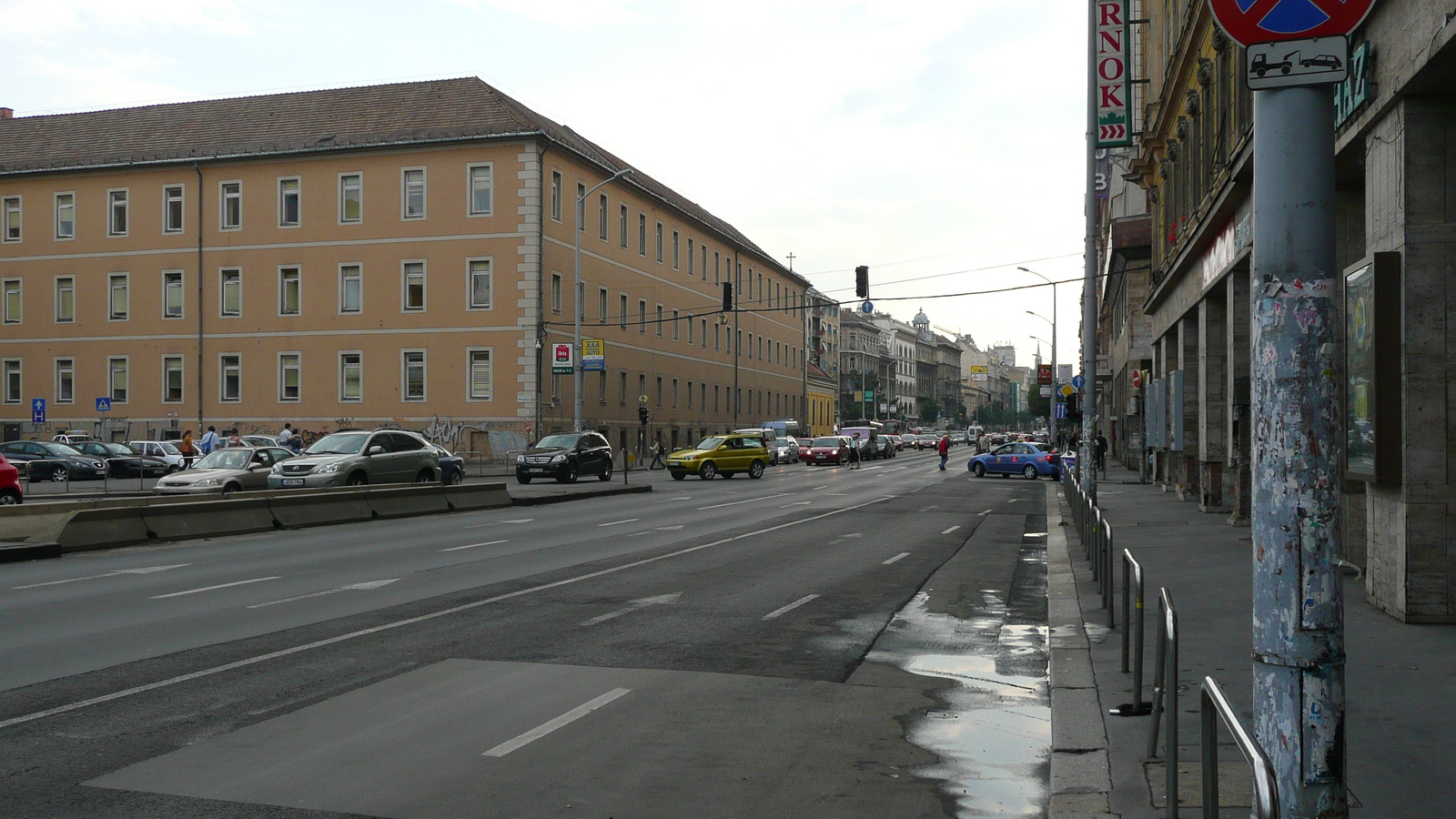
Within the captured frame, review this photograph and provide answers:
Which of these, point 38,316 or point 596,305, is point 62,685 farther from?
point 38,316

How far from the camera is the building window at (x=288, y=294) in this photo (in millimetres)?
53938

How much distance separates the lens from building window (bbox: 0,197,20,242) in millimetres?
57938

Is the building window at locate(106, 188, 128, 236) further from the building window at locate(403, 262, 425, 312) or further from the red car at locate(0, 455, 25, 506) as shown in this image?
the red car at locate(0, 455, 25, 506)

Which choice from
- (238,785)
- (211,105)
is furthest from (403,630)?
(211,105)

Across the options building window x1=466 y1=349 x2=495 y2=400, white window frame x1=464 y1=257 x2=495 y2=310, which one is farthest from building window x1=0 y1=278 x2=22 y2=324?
building window x1=466 y1=349 x2=495 y2=400

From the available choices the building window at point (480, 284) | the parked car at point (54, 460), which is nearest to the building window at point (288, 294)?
the building window at point (480, 284)

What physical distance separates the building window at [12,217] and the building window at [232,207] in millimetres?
11349

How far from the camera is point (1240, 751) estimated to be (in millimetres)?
3938

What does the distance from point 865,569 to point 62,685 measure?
972cm

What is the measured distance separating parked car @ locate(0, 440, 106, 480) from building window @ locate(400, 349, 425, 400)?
45.5 ft

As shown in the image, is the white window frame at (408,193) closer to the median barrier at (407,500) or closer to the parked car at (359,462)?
the parked car at (359,462)

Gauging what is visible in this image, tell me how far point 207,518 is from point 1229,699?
689 inches

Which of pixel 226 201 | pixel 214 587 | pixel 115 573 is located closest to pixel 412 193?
pixel 226 201

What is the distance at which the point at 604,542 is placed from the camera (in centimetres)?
1872
